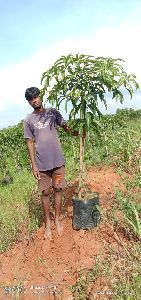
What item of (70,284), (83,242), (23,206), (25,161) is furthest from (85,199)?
(25,161)

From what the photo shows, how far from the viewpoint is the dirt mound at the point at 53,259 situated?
4.52 m

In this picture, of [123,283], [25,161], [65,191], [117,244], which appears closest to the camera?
[123,283]

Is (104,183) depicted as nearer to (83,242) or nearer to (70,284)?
(83,242)

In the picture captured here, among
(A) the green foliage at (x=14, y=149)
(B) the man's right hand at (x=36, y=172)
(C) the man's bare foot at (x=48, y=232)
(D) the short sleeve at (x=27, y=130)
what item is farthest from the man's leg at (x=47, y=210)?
(A) the green foliage at (x=14, y=149)

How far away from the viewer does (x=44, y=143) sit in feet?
16.8

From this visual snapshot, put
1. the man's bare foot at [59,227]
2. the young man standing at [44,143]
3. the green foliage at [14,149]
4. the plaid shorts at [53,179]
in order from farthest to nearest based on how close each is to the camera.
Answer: the green foliage at [14,149] → the man's bare foot at [59,227] → the plaid shorts at [53,179] → the young man standing at [44,143]

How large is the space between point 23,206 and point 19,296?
2.58 metres

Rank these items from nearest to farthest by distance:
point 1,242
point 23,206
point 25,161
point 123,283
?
1. point 123,283
2. point 1,242
3. point 23,206
4. point 25,161

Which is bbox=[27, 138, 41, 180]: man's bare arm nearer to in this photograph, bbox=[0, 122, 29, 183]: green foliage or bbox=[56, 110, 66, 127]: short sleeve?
bbox=[56, 110, 66, 127]: short sleeve

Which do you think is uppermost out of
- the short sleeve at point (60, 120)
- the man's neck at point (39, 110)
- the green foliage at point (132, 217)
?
the man's neck at point (39, 110)

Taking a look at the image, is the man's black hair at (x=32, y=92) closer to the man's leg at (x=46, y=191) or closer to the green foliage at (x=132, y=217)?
the man's leg at (x=46, y=191)

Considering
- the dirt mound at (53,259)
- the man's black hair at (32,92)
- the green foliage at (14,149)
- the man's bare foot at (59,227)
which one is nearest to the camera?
the dirt mound at (53,259)

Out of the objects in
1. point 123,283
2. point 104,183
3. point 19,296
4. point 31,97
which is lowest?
point 19,296

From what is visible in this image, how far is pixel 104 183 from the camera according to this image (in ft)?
21.1
